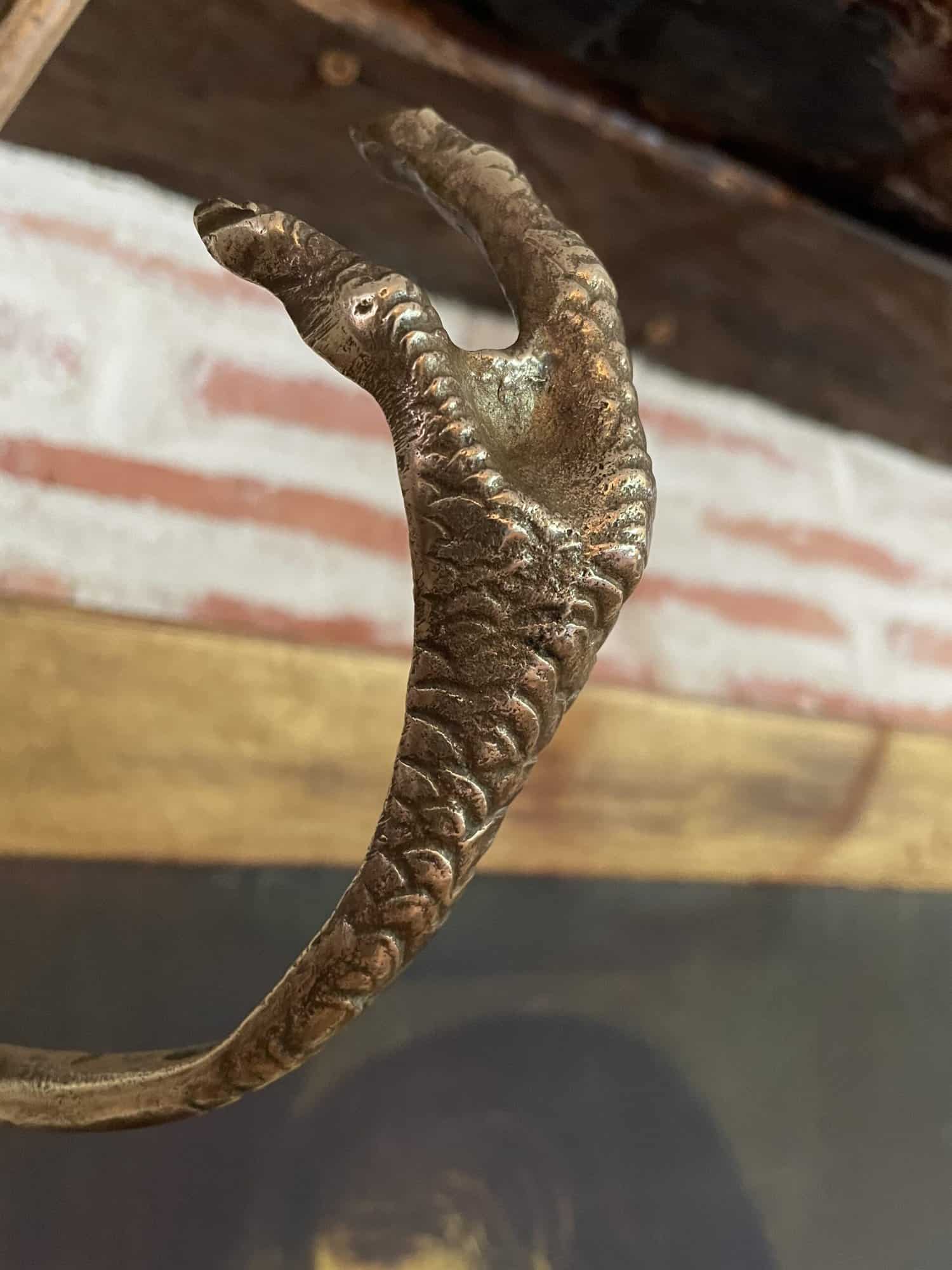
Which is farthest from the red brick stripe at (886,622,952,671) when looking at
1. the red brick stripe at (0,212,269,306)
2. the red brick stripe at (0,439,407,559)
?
the red brick stripe at (0,212,269,306)

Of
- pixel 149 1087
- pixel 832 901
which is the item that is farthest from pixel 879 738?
pixel 149 1087

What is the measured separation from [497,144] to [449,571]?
0.31m

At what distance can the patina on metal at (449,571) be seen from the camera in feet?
0.74

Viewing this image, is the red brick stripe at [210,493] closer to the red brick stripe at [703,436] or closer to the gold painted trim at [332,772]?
the gold painted trim at [332,772]

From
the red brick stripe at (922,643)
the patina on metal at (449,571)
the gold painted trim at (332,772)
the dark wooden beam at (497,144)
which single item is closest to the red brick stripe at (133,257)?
the dark wooden beam at (497,144)

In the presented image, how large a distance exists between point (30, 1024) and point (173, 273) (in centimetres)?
35

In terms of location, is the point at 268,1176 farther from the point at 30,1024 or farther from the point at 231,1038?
the point at 231,1038

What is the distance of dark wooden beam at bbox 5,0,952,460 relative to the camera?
42 centimetres

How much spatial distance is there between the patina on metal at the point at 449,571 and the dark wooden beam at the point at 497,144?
8.9 inches

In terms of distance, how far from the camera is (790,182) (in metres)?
0.50

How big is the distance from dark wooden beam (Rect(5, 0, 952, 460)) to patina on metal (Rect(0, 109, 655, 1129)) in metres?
0.23

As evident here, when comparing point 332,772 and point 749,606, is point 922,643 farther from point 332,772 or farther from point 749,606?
point 332,772

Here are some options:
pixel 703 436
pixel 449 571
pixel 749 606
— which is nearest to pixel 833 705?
pixel 749 606

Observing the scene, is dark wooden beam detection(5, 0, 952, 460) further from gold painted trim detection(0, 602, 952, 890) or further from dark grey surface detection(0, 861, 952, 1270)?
dark grey surface detection(0, 861, 952, 1270)
